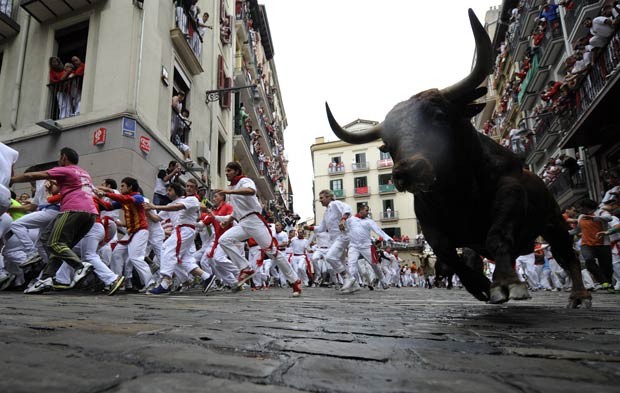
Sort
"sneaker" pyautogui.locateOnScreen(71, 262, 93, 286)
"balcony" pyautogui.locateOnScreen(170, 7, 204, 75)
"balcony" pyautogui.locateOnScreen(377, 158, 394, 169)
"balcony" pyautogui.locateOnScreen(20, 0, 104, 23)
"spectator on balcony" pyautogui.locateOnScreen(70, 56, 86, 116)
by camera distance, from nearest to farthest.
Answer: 1. "sneaker" pyautogui.locateOnScreen(71, 262, 93, 286)
2. "spectator on balcony" pyautogui.locateOnScreen(70, 56, 86, 116)
3. "balcony" pyautogui.locateOnScreen(20, 0, 104, 23)
4. "balcony" pyautogui.locateOnScreen(170, 7, 204, 75)
5. "balcony" pyautogui.locateOnScreen(377, 158, 394, 169)

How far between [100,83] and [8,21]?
4.34 metres

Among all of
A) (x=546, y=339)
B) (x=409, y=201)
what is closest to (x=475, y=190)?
(x=546, y=339)

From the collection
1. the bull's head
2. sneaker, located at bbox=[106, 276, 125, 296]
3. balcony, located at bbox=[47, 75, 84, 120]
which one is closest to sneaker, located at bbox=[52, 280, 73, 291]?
sneaker, located at bbox=[106, 276, 125, 296]

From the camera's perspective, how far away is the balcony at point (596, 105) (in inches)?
507

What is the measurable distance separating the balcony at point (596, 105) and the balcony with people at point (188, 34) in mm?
12320

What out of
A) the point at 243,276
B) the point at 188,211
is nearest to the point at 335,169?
the point at 188,211

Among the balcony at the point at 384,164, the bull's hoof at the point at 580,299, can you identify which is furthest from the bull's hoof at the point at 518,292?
the balcony at the point at 384,164

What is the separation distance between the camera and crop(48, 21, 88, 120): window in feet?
41.0

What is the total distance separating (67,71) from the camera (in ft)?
41.2

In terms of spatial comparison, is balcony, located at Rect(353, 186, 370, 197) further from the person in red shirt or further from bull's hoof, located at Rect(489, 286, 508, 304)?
bull's hoof, located at Rect(489, 286, 508, 304)

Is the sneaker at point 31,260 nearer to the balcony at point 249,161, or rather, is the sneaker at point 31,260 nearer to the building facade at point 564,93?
the building facade at point 564,93

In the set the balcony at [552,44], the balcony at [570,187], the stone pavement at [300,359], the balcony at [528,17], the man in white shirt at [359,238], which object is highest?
the balcony at [528,17]

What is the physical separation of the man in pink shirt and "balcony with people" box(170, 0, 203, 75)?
8.80 m

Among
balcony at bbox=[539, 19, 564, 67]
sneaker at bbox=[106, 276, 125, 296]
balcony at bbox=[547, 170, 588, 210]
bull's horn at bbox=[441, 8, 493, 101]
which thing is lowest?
sneaker at bbox=[106, 276, 125, 296]
